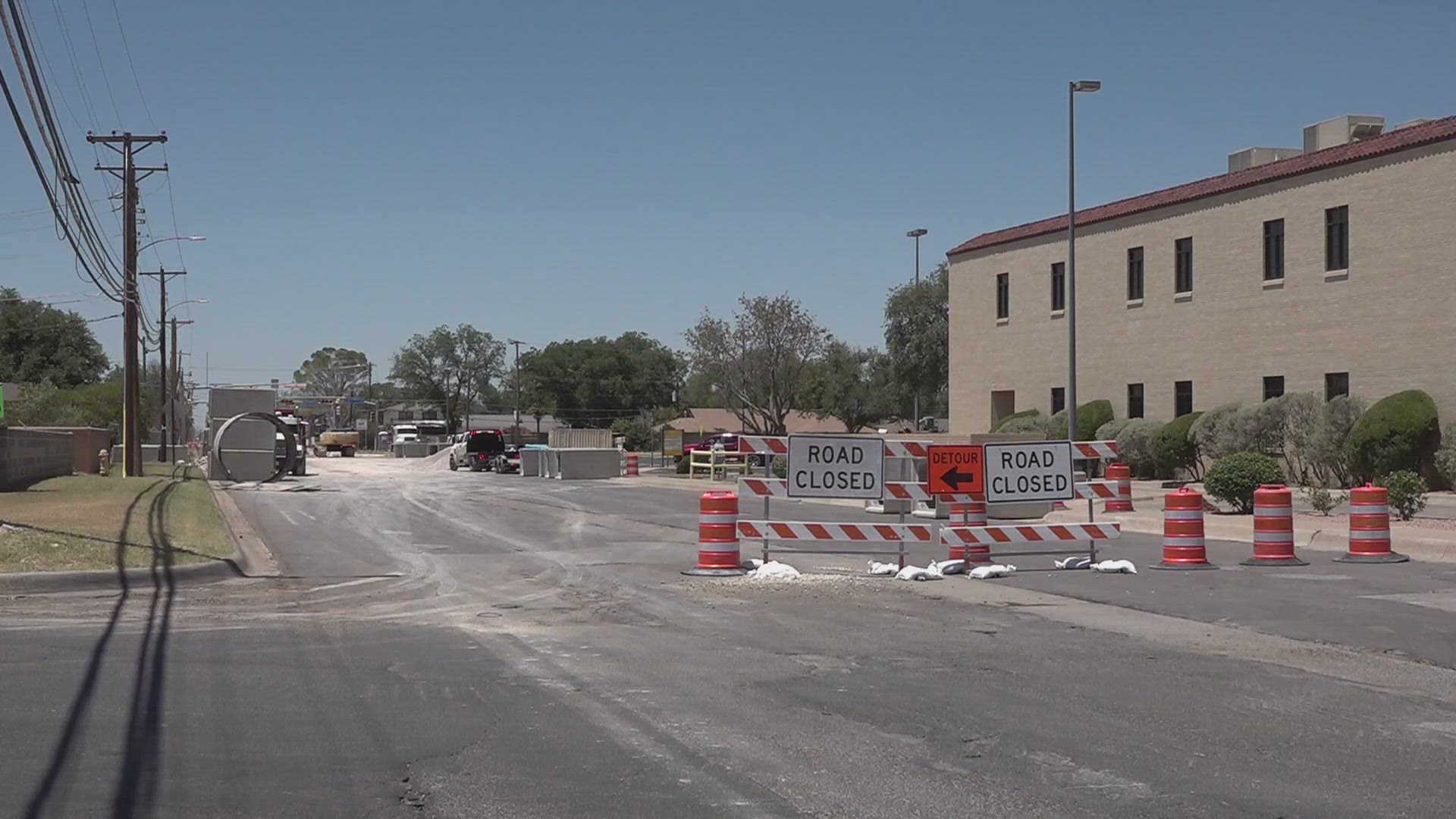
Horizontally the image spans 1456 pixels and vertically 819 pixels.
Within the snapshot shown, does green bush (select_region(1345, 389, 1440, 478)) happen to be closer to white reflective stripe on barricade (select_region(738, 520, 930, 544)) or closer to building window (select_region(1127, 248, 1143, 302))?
building window (select_region(1127, 248, 1143, 302))

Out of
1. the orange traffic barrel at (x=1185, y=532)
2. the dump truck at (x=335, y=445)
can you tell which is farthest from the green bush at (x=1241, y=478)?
the dump truck at (x=335, y=445)

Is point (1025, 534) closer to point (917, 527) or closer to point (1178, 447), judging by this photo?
point (917, 527)

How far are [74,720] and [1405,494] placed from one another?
20126 millimetres

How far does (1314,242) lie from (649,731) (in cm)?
3345

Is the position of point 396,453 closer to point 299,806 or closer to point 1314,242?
point 1314,242

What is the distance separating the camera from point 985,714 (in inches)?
330

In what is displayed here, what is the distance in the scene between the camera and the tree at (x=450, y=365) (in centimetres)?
16912

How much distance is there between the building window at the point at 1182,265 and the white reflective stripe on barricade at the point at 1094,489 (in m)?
26.0

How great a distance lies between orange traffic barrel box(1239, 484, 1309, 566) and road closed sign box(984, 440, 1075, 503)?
245 centimetres

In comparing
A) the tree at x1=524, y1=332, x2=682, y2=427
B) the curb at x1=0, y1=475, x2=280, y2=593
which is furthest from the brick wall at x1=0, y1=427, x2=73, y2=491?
the tree at x1=524, y1=332, x2=682, y2=427

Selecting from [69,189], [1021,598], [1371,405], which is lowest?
[1021,598]

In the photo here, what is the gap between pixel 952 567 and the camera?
16.8 m

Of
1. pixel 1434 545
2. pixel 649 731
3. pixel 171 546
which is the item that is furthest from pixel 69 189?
pixel 1434 545

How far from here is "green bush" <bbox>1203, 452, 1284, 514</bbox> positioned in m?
25.0
